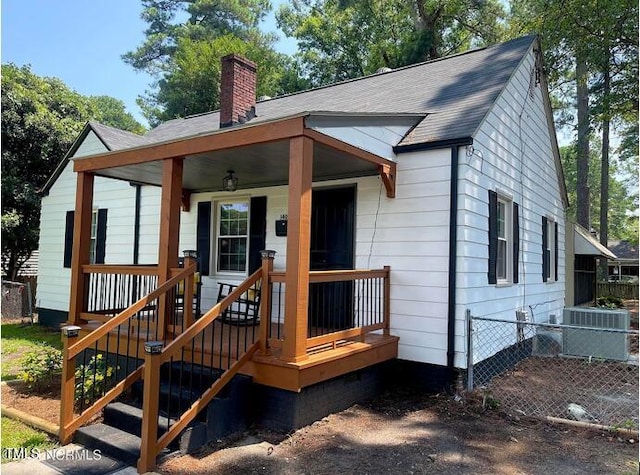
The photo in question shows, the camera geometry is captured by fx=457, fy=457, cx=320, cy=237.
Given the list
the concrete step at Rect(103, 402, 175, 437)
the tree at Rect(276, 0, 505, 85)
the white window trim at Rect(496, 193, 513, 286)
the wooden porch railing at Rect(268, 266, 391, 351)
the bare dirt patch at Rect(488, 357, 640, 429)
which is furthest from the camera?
the tree at Rect(276, 0, 505, 85)

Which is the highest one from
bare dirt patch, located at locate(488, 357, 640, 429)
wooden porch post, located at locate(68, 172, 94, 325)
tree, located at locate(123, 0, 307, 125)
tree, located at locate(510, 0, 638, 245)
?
tree, located at locate(123, 0, 307, 125)

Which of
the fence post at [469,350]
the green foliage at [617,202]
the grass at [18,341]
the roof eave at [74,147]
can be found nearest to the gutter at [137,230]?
the roof eave at [74,147]

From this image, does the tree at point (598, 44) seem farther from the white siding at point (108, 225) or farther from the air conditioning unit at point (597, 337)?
the white siding at point (108, 225)

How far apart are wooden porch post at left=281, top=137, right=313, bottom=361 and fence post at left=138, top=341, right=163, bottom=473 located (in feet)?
3.79

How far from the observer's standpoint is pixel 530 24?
12562 millimetres

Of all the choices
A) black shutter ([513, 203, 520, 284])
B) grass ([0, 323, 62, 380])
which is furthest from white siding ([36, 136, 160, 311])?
black shutter ([513, 203, 520, 284])

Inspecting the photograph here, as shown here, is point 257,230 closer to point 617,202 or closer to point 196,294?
point 196,294

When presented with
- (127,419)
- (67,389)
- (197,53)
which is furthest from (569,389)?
(197,53)

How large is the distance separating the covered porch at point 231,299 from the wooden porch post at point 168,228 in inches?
0.5

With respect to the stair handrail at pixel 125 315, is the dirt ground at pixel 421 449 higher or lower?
lower

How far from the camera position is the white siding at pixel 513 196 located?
18.3 feet

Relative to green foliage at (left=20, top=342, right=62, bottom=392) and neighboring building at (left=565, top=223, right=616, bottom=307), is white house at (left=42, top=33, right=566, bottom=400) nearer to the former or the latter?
green foliage at (left=20, top=342, right=62, bottom=392)

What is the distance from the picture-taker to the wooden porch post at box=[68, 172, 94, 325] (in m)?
6.12

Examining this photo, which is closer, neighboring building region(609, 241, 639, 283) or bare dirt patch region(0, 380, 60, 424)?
bare dirt patch region(0, 380, 60, 424)
